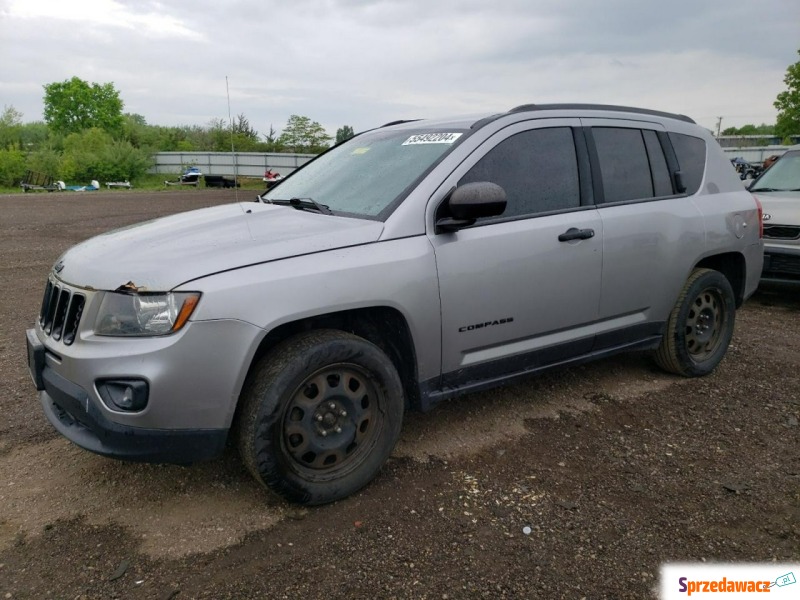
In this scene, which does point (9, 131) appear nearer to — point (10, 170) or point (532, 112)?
point (10, 170)

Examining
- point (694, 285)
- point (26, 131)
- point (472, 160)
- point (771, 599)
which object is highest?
point (26, 131)

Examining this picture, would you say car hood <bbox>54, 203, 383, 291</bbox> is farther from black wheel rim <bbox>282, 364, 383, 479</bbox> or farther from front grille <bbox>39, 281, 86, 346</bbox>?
black wheel rim <bbox>282, 364, 383, 479</bbox>

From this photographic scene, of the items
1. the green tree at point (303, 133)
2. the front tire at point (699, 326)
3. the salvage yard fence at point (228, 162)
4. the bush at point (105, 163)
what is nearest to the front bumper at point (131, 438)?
the front tire at point (699, 326)

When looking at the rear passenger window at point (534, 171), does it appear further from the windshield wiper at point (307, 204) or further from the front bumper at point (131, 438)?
the front bumper at point (131, 438)

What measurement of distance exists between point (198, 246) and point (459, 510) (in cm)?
168

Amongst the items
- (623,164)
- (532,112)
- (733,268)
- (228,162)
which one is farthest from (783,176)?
(228,162)

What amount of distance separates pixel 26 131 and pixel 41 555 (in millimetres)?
70105

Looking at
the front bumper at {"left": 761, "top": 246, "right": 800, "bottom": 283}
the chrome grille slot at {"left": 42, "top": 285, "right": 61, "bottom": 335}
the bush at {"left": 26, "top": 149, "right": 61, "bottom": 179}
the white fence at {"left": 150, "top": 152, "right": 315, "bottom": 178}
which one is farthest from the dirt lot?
the bush at {"left": 26, "top": 149, "right": 61, "bottom": 179}

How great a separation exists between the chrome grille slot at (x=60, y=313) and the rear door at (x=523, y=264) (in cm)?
171

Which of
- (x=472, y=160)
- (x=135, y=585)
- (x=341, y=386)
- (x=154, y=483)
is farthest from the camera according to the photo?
(x=472, y=160)

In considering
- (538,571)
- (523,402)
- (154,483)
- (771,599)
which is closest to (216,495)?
(154,483)

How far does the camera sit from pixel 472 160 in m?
3.33

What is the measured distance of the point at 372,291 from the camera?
2869 millimetres

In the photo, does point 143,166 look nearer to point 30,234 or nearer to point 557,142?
point 30,234
